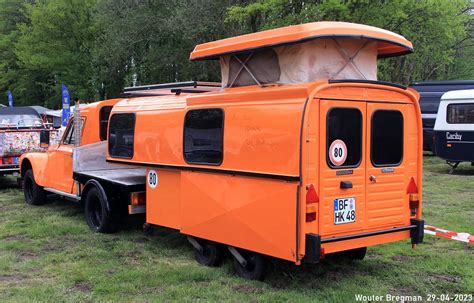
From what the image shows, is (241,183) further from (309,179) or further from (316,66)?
(316,66)

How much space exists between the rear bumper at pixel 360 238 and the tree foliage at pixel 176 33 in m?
13.7

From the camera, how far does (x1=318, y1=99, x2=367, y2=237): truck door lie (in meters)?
5.19

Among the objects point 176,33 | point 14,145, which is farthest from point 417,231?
point 176,33

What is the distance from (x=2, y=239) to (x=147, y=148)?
2794mm

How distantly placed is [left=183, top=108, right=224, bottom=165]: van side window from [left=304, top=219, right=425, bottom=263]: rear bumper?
158 cm

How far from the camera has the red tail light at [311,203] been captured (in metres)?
5.02

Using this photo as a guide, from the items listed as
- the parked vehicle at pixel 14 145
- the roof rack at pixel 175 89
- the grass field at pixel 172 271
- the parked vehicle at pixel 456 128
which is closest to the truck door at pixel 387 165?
→ the grass field at pixel 172 271

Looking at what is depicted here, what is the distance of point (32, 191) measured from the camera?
1097cm

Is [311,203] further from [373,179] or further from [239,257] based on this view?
[239,257]

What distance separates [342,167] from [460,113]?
473 inches

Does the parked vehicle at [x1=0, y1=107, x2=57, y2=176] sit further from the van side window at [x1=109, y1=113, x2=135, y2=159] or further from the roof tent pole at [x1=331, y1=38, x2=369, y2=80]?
the roof tent pole at [x1=331, y1=38, x2=369, y2=80]

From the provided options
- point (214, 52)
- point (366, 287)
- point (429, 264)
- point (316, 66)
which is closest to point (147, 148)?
point (214, 52)

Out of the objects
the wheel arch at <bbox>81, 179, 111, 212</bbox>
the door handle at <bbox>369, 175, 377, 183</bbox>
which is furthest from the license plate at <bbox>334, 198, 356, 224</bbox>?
the wheel arch at <bbox>81, 179, 111, 212</bbox>

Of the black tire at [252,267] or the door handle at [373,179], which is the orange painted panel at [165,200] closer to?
the black tire at [252,267]
